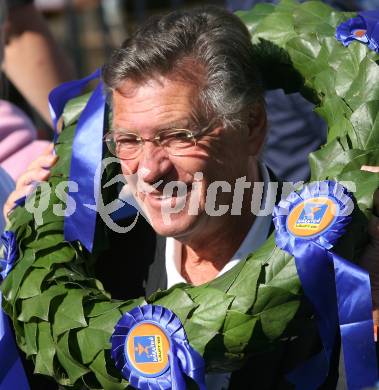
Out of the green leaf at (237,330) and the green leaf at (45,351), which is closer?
the green leaf at (237,330)

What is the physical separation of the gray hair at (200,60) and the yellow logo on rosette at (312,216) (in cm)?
41

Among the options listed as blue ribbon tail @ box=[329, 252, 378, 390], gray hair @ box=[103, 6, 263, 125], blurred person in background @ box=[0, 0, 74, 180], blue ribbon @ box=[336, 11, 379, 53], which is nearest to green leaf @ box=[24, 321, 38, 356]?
gray hair @ box=[103, 6, 263, 125]

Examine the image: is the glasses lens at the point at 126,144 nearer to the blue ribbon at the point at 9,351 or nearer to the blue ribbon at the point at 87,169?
the blue ribbon at the point at 87,169

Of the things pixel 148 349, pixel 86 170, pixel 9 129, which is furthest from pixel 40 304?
pixel 9 129

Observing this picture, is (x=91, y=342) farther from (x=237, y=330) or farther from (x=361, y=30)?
(x=361, y=30)

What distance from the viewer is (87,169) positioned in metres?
2.58

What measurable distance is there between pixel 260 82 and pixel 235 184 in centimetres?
26

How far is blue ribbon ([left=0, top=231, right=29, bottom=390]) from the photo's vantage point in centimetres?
238

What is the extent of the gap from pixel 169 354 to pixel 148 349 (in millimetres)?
54

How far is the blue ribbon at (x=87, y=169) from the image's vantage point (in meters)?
2.54

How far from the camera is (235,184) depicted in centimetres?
243

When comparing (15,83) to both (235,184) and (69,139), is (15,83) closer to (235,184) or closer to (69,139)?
(69,139)

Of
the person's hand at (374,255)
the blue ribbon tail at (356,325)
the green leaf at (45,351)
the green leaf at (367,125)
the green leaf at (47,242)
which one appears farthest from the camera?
the green leaf at (47,242)

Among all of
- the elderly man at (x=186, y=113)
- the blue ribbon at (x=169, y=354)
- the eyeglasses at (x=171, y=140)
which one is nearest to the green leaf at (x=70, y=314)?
the blue ribbon at (x=169, y=354)
